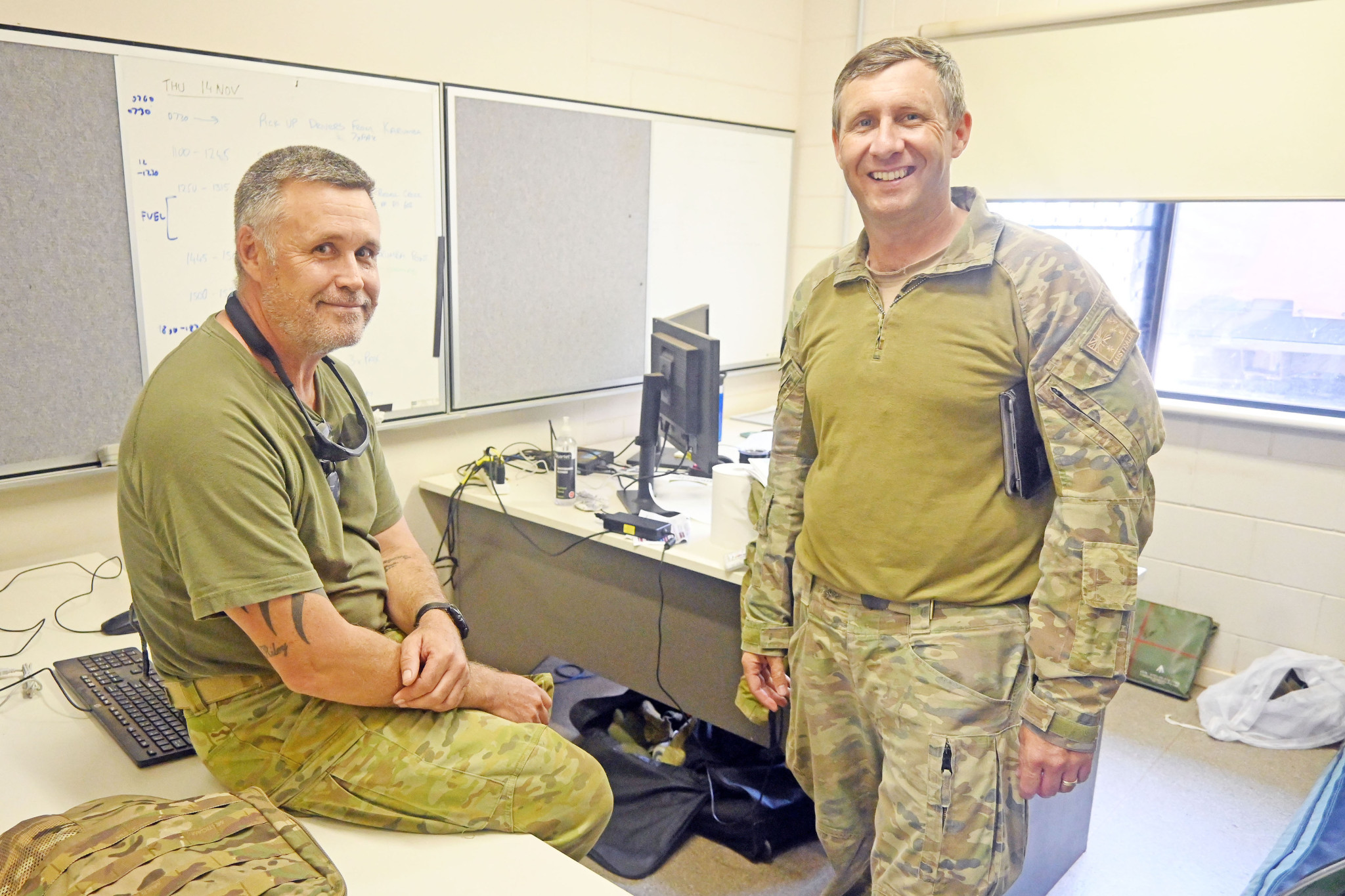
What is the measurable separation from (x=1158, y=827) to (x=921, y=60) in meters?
2.06

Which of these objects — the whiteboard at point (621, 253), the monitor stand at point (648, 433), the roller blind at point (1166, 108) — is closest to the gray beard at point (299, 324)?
the monitor stand at point (648, 433)

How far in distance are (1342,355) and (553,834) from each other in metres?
2.99

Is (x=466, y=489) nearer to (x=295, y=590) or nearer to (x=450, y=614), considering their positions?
(x=450, y=614)

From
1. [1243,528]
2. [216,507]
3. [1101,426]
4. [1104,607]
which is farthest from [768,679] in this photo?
[1243,528]

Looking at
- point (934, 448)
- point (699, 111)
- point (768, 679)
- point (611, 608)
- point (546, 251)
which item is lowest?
point (611, 608)

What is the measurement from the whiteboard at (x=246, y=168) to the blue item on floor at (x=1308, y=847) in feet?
7.67

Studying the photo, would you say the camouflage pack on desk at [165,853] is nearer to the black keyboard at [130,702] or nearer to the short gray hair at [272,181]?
the black keyboard at [130,702]

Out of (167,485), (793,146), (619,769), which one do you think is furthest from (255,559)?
(793,146)

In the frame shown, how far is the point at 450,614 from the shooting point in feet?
5.37

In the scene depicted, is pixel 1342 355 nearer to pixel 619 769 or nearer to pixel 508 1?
pixel 619 769

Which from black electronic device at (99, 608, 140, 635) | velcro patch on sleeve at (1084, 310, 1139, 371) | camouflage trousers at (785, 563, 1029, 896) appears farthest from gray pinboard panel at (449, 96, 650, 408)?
velcro patch on sleeve at (1084, 310, 1139, 371)

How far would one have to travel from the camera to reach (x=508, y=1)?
112 inches

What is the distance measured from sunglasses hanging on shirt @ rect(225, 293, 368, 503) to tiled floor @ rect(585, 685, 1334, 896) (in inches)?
49.7

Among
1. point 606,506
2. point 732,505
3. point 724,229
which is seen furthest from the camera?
point 724,229
